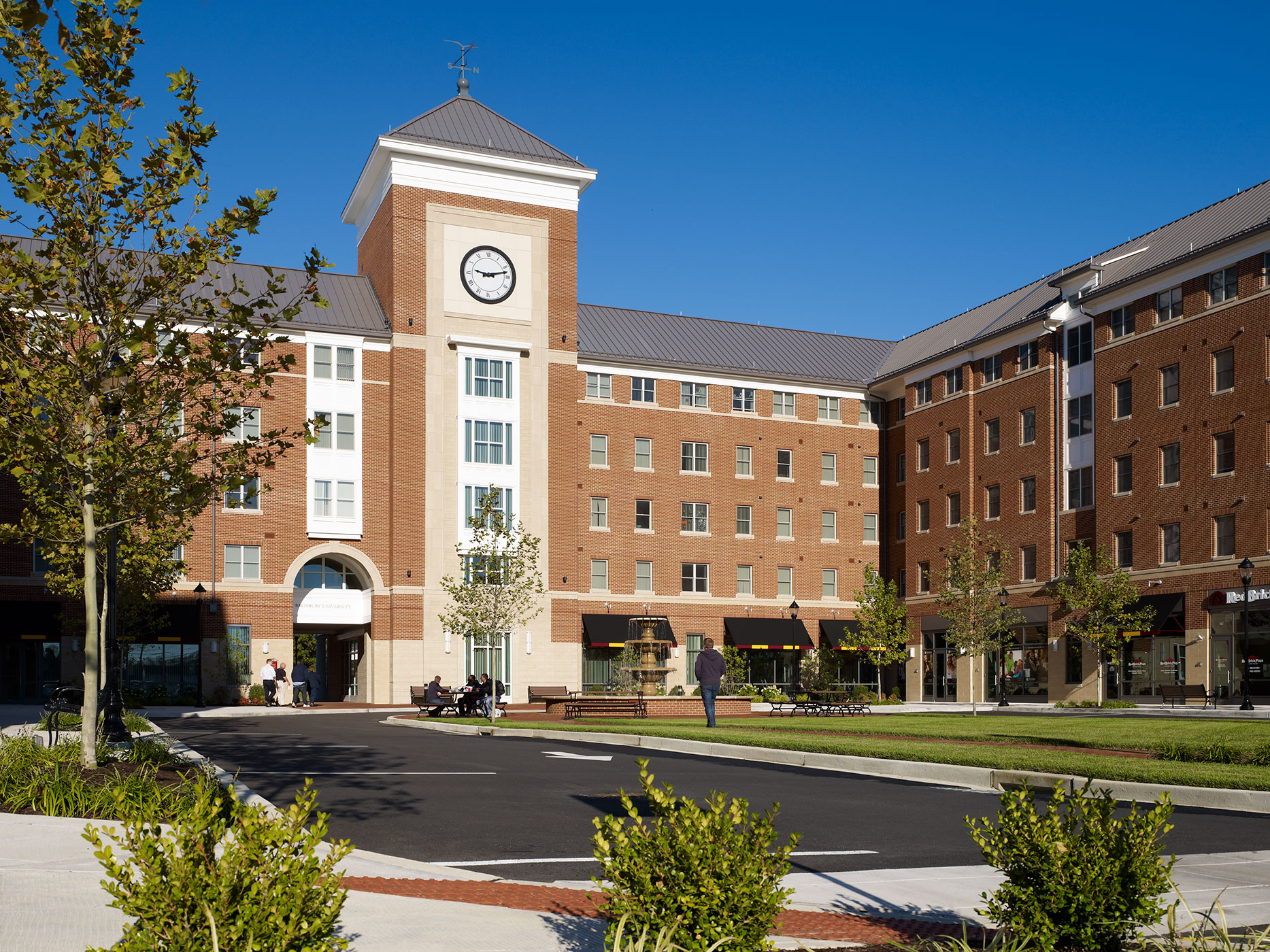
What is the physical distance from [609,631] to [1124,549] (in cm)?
2280

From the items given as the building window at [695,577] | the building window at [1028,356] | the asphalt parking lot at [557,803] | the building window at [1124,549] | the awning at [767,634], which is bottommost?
the awning at [767,634]

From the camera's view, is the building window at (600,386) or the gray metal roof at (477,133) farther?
the building window at (600,386)

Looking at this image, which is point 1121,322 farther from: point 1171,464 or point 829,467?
point 829,467

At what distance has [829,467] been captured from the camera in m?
63.4

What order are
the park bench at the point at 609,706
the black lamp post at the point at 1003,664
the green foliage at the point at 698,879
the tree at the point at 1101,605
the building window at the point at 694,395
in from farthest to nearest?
the building window at the point at 694,395 → the black lamp post at the point at 1003,664 → the tree at the point at 1101,605 → the park bench at the point at 609,706 → the green foliage at the point at 698,879

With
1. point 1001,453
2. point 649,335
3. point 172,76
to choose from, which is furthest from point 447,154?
point 172,76

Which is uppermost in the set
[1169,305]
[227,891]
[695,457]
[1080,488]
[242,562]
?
[1169,305]

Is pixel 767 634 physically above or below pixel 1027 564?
below

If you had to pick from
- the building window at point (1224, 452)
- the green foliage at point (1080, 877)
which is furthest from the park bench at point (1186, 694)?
the green foliage at point (1080, 877)

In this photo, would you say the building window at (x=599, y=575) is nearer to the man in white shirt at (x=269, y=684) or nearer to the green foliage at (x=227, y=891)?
the man in white shirt at (x=269, y=684)

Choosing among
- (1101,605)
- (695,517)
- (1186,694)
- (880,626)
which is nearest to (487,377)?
(695,517)

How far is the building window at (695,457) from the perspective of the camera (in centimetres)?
6019

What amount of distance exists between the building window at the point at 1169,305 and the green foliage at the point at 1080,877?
148 ft

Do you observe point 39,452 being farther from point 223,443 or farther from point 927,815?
point 223,443
